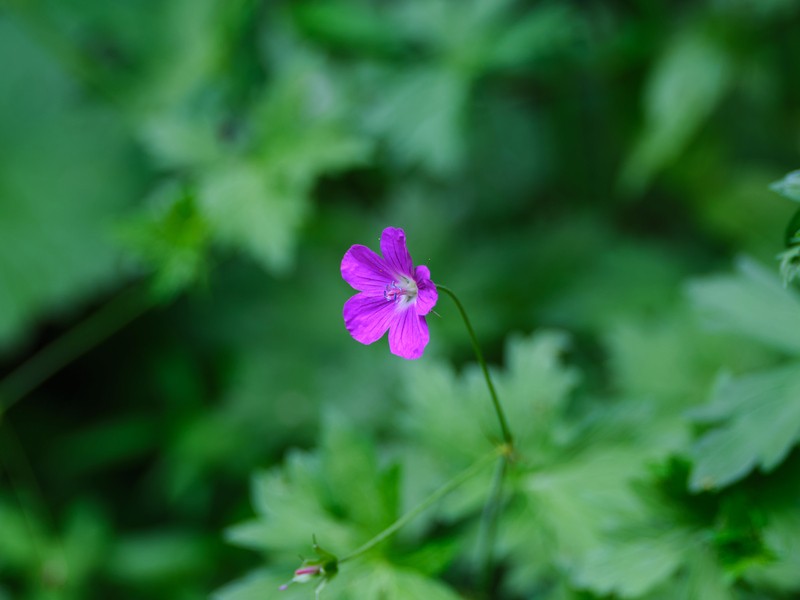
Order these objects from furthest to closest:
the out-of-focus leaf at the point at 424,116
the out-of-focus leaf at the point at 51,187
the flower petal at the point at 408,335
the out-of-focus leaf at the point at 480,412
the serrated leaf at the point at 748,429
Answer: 1. the out-of-focus leaf at the point at 51,187
2. the out-of-focus leaf at the point at 424,116
3. the out-of-focus leaf at the point at 480,412
4. the serrated leaf at the point at 748,429
5. the flower petal at the point at 408,335

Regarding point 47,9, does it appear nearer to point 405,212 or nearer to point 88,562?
point 405,212

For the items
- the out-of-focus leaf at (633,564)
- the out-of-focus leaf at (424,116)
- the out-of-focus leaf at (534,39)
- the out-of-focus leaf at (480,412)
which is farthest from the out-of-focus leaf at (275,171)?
the out-of-focus leaf at (633,564)

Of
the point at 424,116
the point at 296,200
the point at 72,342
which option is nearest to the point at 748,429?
the point at 296,200

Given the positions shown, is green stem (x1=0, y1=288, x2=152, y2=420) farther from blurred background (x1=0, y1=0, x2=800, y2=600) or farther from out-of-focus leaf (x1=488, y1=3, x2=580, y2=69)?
out-of-focus leaf (x1=488, y1=3, x2=580, y2=69)

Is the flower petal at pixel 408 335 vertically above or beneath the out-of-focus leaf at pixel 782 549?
above

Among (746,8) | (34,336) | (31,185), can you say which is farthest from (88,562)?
(746,8)

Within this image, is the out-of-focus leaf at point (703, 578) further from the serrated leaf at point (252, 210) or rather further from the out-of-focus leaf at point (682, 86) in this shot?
the out-of-focus leaf at point (682, 86)
